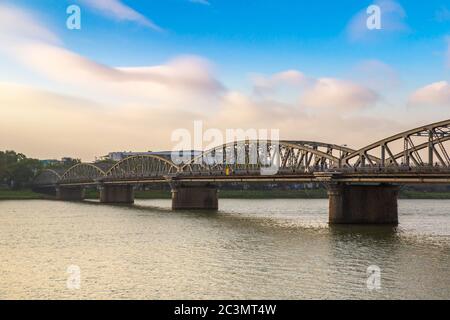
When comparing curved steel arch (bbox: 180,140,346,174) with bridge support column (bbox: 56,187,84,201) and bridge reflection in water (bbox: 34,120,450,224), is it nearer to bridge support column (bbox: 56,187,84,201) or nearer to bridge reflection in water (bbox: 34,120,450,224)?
bridge reflection in water (bbox: 34,120,450,224)

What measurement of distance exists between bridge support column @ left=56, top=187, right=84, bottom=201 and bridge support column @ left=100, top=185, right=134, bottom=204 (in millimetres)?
35562

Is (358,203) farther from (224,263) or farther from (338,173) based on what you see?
(224,263)

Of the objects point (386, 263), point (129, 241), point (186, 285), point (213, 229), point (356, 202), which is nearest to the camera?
point (186, 285)

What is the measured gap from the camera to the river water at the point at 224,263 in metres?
32.8

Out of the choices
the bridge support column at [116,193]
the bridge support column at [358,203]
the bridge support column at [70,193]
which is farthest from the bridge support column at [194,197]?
the bridge support column at [70,193]

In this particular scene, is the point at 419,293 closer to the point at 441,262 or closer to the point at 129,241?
the point at 441,262

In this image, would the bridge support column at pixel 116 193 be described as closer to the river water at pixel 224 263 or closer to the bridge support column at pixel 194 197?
the bridge support column at pixel 194 197

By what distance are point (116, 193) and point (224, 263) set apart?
122 metres

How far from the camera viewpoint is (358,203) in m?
77.3

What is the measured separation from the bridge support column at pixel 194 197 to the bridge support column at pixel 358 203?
4583 cm

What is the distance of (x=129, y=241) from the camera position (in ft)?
191

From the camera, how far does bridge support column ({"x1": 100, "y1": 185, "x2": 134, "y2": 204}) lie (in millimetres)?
160000
